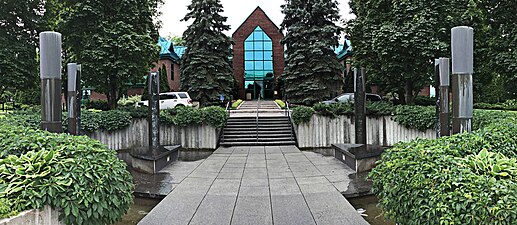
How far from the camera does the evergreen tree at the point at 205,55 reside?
75.3 ft

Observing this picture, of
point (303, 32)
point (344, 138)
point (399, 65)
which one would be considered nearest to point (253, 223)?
point (344, 138)

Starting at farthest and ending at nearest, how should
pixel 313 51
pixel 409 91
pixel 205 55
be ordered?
pixel 205 55 < pixel 313 51 < pixel 409 91

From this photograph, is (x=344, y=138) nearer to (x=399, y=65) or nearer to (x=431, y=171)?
(x=399, y=65)

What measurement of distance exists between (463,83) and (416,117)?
222 inches

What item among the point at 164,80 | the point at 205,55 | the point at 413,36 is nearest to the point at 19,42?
the point at 205,55

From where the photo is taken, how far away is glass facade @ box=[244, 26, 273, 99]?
3475cm

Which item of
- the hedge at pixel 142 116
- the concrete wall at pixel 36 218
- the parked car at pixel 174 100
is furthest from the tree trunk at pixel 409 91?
the concrete wall at pixel 36 218

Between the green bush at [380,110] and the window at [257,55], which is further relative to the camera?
the window at [257,55]

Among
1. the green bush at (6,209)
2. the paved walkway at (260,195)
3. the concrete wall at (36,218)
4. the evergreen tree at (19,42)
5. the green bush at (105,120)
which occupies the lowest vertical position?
the paved walkway at (260,195)

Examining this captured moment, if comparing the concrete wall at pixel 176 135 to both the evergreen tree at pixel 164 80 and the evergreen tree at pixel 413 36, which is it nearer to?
the evergreen tree at pixel 413 36

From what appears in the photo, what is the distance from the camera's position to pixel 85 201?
293 centimetres

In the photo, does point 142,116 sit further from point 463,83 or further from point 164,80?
point 164,80

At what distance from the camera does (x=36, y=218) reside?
9.37 feet

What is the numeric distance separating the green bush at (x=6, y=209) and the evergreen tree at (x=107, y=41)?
10.4m
